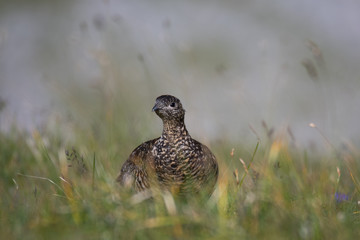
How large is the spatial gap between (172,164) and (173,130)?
384mm

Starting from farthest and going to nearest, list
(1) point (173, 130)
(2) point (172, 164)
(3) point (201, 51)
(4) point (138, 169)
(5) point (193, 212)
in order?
(3) point (201, 51) < (1) point (173, 130) < (4) point (138, 169) < (2) point (172, 164) < (5) point (193, 212)

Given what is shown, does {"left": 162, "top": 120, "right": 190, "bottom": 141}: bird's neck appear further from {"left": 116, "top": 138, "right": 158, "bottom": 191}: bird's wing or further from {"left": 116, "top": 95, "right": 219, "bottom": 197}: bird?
{"left": 116, "top": 138, "right": 158, "bottom": 191}: bird's wing

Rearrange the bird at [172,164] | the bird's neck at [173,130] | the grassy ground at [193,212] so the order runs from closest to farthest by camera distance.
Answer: the grassy ground at [193,212]
the bird at [172,164]
the bird's neck at [173,130]

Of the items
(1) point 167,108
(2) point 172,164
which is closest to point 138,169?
(2) point 172,164

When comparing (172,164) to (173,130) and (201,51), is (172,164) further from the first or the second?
(201,51)

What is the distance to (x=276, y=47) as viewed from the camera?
41.1 feet

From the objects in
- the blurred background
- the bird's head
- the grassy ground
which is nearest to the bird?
the bird's head

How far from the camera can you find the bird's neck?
5.08 metres

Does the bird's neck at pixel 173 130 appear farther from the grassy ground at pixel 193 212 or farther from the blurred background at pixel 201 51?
the blurred background at pixel 201 51

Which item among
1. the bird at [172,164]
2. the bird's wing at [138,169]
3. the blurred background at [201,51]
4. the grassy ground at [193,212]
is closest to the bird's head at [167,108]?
the bird at [172,164]

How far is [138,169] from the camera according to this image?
5.00 m

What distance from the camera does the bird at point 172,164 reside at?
4.79 m

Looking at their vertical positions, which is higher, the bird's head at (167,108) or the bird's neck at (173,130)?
the bird's head at (167,108)

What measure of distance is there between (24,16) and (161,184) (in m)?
9.61
